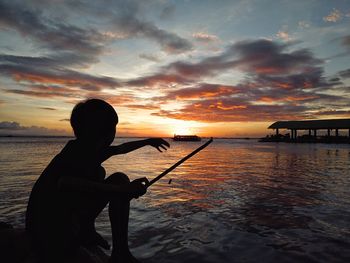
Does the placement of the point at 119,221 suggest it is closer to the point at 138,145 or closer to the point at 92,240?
the point at 92,240

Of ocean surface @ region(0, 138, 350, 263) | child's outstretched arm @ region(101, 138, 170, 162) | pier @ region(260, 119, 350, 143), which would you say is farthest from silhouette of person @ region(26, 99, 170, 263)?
pier @ region(260, 119, 350, 143)

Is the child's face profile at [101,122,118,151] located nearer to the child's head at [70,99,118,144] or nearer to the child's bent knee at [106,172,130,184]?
the child's head at [70,99,118,144]

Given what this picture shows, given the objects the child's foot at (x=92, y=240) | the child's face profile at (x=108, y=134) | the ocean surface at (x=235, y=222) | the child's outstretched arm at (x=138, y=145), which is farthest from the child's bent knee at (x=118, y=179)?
the ocean surface at (x=235, y=222)

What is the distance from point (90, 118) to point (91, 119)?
0.01 m

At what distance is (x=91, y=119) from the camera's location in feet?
8.10

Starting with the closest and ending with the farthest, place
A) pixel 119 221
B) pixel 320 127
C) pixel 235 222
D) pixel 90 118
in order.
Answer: pixel 90 118, pixel 119 221, pixel 235 222, pixel 320 127

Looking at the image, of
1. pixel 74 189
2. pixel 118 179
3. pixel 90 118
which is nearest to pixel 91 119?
pixel 90 118

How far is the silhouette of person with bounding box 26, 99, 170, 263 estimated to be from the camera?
2.28 metres

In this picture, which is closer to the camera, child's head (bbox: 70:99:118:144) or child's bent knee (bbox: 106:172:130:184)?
child's head (bbox: 70:99:118:144)

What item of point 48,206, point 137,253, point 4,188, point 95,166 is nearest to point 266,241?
point 137,253

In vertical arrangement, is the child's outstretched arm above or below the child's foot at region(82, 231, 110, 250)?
above

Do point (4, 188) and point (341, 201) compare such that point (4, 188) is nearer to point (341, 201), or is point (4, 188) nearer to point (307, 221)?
point (307, 221)

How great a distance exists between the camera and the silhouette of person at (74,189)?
2275mm

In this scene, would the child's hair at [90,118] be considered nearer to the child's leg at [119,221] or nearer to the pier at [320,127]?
the child's leg at [119,221]
